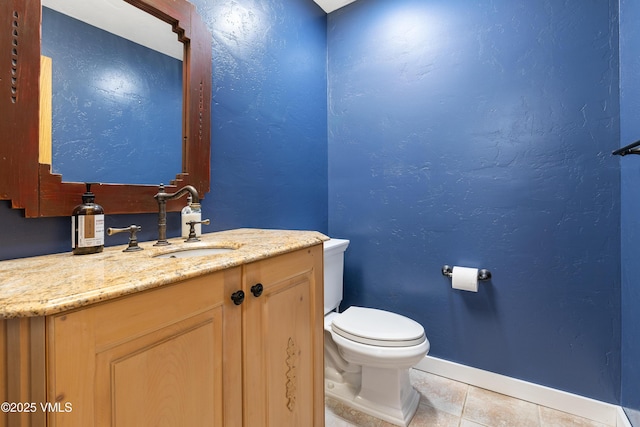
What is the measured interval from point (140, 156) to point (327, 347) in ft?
4.43

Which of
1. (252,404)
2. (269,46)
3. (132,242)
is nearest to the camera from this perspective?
(252,404)

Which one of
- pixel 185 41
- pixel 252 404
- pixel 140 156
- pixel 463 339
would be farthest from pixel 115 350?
pixel 463 339

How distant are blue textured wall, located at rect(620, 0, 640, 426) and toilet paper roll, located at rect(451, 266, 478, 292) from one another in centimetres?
59

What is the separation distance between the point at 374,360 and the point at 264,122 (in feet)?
4.39

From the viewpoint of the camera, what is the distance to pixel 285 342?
95 cm

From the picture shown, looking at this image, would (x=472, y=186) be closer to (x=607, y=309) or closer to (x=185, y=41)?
(x=607, y=309)

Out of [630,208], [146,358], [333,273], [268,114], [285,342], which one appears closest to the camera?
[146,358]

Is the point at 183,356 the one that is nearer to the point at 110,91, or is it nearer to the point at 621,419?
the point at 110,91

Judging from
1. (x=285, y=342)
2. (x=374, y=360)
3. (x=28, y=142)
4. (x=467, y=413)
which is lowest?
(x=467, y=413)

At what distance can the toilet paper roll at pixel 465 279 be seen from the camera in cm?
158

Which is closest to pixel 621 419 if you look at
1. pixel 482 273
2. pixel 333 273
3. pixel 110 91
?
pixel 482 273

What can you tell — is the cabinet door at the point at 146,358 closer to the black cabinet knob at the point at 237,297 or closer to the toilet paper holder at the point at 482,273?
the black cabinet knob at the point at 237,297

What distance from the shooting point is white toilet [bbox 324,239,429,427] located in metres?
1.34

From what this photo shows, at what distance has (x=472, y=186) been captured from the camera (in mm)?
1668
